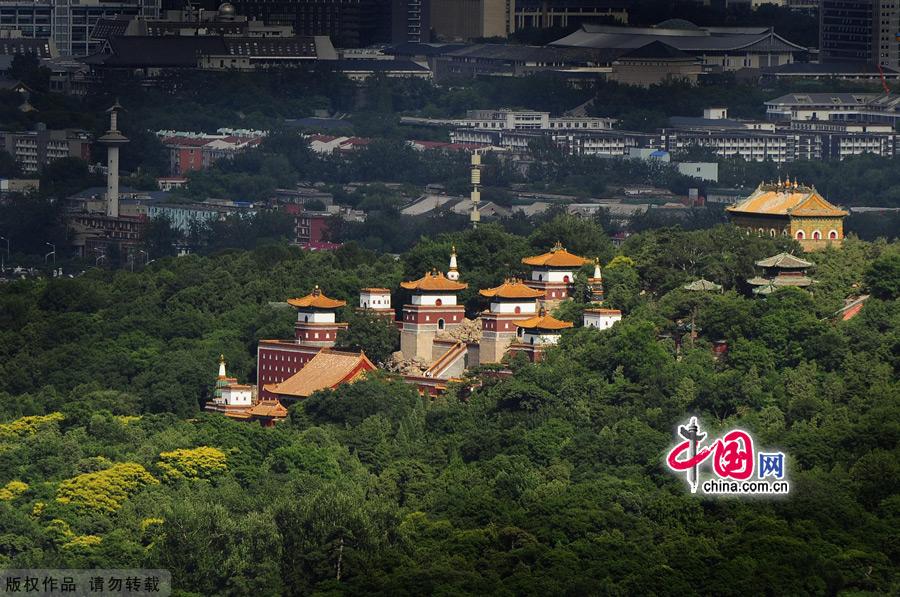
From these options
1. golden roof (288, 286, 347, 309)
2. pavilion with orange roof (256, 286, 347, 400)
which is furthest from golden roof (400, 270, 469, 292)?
pavilion with orange roof (256, 286, 347, 400)

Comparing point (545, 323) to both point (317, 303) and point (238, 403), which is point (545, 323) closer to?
point (317, 303)

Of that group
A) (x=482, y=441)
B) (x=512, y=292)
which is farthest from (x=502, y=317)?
(x=482, y=441)

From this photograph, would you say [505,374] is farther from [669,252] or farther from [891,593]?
[891,593]

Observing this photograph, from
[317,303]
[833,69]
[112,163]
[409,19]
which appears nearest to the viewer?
[317,303]

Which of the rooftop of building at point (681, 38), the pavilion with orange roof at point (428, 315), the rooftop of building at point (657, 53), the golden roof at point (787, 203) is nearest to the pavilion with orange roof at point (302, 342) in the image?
the pavilion with orange roof at point (428, 315)

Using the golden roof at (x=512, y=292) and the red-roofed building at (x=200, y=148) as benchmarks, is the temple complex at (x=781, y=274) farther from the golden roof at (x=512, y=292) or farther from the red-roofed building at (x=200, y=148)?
the red-roofed building at (x=200, y=148)

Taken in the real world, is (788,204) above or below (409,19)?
below

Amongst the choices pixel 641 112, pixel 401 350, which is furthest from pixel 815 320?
pixel 641 112
